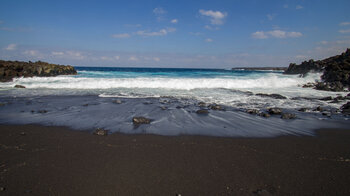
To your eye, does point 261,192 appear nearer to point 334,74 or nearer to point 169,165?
point 169,165

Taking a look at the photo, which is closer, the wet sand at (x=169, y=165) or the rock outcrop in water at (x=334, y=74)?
the wet sand at (x=169, y=165)

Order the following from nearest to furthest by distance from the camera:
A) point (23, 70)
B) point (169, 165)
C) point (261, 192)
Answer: point (261, 192) → point (169, 165) → point (23, 70)

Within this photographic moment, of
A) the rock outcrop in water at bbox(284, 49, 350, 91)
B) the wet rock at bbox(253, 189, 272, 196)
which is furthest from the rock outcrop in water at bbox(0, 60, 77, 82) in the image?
the rock outcrop in water at bbox(284, 49, 350, 91)

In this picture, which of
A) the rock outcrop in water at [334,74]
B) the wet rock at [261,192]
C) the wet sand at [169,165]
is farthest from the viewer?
the rock outcrop in water at [334,74]

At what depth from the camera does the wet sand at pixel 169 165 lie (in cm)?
277

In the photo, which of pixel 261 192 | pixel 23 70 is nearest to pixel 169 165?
pixel 261 192

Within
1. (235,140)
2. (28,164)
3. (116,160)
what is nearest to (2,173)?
(28,164)

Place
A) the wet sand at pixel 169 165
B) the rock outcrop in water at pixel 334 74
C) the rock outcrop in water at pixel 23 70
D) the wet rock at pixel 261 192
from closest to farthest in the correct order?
1. the wet rock at pixel 261 192
2. the wet sand at pixel 169 165
3. the rock outcrop in water at pixel 334 74
4. the rock outcrop in water at pixel 23 70

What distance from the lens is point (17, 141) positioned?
14.8ft

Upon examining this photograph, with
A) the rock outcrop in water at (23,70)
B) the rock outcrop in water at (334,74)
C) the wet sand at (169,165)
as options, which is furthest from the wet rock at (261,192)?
the rock outcrop in water at (23,70)

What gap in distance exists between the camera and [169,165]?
3.45 m

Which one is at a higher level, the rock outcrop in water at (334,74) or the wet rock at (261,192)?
the rock outcrop in water at (334,74)

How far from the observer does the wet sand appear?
9.07 ft

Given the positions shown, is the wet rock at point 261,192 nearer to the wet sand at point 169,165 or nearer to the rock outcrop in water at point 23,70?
the wet sand at point 169,165
